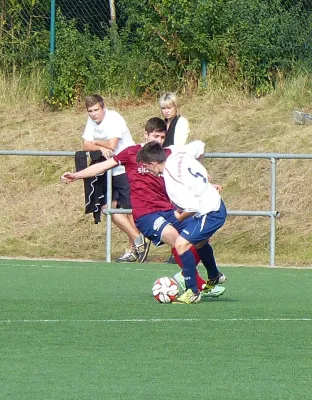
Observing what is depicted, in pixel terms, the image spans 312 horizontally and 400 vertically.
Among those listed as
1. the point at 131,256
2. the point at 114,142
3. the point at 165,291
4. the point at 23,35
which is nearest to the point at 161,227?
the point at 165,291

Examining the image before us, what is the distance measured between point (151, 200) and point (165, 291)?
3.87 feet

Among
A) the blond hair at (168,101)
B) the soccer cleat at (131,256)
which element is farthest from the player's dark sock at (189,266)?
the soccer cleat at (131,256)

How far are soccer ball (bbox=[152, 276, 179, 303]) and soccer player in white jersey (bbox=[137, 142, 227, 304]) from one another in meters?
0.07

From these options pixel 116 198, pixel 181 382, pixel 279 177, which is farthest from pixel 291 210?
pixel 181 382

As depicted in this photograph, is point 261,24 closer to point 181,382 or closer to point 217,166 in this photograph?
point 217,166

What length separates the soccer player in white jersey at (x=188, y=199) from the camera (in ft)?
29.8

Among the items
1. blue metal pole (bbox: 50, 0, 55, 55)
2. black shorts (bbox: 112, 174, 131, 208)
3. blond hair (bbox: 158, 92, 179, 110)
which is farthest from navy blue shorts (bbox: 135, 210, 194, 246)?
A: blue metal pole (bbox: 50, 0, 55, 55)

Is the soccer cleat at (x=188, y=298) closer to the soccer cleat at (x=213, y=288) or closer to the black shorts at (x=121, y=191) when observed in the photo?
the soccer cleat at (x=213, y=288)

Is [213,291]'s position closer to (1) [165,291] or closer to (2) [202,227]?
(1) [165,291]

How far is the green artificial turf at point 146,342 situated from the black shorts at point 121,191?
2595 mm

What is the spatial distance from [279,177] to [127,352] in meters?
9.83

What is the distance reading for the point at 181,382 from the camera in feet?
19.3

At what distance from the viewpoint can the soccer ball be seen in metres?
9.35

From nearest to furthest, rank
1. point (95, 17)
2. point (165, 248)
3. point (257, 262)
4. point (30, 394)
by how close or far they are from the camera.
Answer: point (30, 394), point (257, 262), point (165, 248), point (95, 17)
